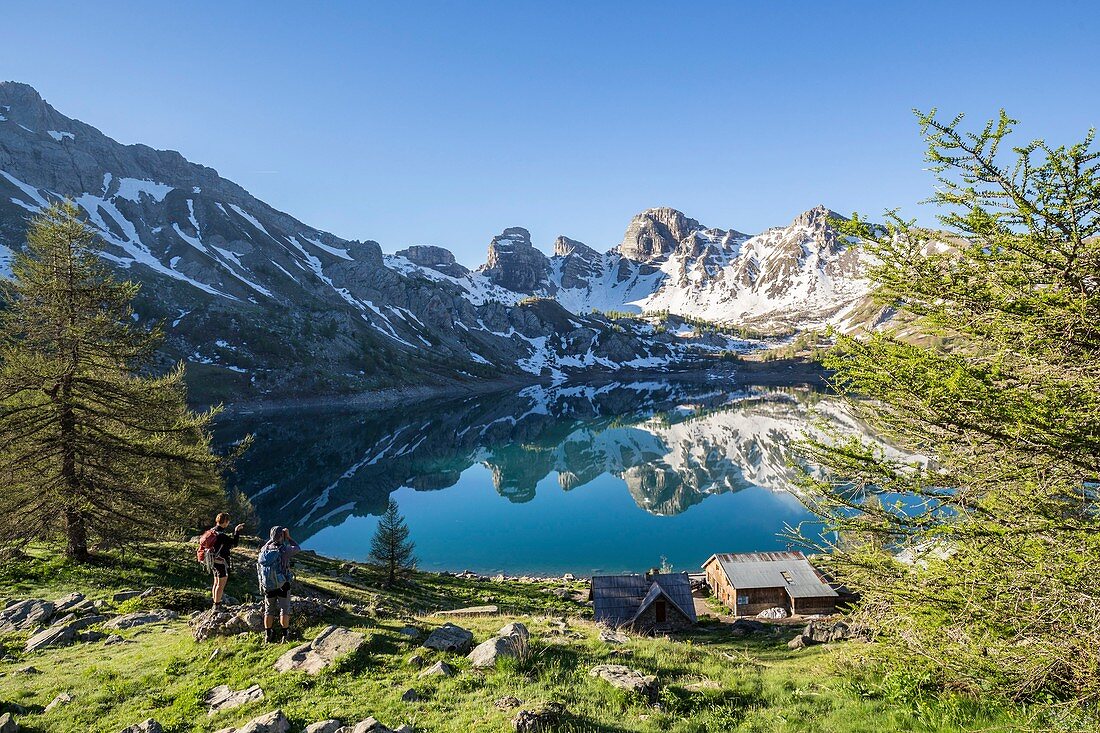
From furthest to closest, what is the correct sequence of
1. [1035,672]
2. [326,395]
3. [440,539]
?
[326,395], [440,539], [1035,672]

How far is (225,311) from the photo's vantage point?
156375 mm

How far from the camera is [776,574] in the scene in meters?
38.7

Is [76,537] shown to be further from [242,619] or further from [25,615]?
[242,619]

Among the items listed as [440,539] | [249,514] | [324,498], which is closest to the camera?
[249,514]

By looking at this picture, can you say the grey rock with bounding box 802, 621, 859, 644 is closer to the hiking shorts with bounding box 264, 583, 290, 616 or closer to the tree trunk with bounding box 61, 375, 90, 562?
the hiking shorts with bounding box 264, 583, 290, 616

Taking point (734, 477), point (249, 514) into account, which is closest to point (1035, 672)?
point (249, 514)

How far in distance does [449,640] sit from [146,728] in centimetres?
564

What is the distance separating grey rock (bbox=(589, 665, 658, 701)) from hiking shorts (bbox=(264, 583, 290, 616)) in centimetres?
727

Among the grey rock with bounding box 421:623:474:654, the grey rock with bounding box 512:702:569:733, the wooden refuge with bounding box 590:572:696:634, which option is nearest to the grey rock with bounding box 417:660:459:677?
the grey rock with bounding box 421:623:474:654

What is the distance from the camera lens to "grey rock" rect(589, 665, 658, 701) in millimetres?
9695

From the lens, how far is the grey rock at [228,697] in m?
9.02

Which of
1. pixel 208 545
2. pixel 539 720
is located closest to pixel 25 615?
pixel 208 545

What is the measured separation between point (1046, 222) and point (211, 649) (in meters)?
17.6

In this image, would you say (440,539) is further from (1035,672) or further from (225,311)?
(225,311)
